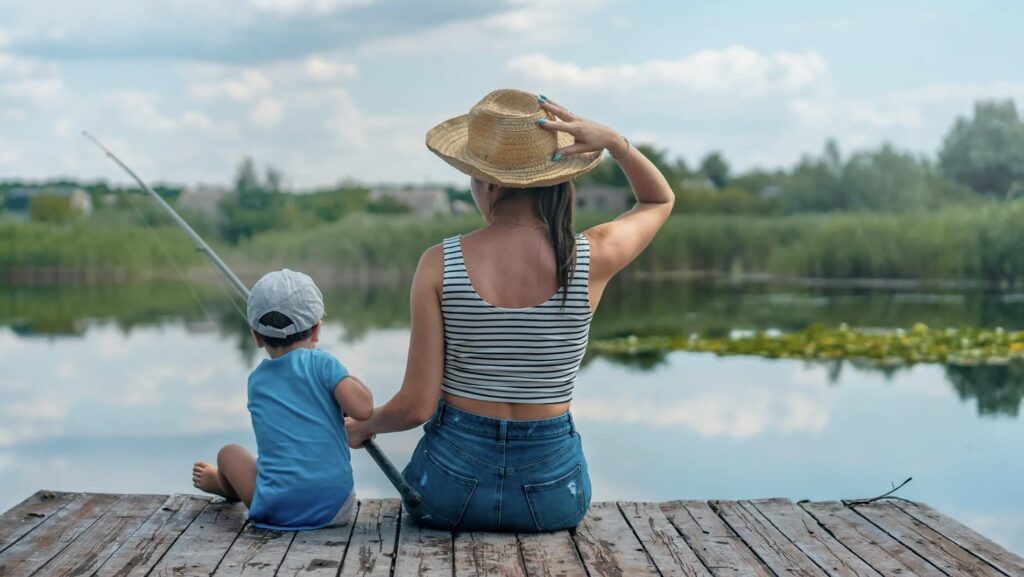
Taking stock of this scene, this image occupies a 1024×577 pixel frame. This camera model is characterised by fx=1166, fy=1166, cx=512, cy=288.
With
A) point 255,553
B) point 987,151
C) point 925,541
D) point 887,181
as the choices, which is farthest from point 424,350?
point 987,151

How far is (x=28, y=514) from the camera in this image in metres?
2.64

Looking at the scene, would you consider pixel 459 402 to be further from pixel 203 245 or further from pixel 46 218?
pixel 46 218

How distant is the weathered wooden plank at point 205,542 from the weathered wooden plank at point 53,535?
24 centimetres

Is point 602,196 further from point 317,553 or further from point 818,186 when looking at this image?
point 317,553

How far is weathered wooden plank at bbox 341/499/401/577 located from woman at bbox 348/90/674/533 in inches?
4.2

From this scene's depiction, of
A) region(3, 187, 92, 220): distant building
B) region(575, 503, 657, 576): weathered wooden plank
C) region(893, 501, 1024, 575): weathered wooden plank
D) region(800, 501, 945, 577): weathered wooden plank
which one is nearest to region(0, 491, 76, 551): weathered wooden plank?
region(575, 503, 657, 576): weathered wooden plank

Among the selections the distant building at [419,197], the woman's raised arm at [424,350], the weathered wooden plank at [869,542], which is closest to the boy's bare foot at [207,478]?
the woman's raised arm at [424,350]

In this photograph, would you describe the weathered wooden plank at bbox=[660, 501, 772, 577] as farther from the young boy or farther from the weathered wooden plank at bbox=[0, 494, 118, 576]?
the weathered wooden plank at bbox=[0, 494, 118, 576]

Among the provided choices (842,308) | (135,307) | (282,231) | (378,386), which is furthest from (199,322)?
(842,308)

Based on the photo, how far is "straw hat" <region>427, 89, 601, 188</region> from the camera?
230 centimetres

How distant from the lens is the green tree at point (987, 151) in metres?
14.9

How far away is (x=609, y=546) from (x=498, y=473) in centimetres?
27

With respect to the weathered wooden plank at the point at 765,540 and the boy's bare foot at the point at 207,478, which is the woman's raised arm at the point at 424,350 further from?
the weathered wooden plank at the point at 765,540

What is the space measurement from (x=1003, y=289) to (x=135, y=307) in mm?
9149
